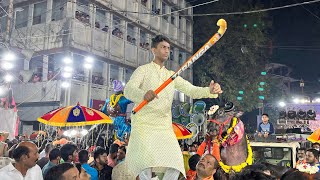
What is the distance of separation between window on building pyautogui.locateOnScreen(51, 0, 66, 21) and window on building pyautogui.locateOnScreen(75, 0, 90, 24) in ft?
2.75

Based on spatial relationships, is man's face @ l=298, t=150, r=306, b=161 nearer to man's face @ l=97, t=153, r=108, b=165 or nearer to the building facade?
man's face @ l=97, t=153, r=108, b=165

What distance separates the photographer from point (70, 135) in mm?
12578

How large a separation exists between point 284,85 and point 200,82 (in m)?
15.0

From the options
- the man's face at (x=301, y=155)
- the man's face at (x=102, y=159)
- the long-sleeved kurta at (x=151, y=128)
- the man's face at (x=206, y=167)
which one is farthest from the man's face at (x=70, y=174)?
the man's face at (x=301, y=155)

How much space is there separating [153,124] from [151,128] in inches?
2.1

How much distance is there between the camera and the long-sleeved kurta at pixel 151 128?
3.51 meters

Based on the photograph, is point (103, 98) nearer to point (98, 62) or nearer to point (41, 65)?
point (98, 62)

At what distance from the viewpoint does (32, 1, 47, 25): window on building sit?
19688 millimetres

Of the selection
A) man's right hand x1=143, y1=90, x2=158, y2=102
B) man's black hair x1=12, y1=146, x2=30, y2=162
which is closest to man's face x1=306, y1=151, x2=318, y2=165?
man's right hand x1=143, y1=90, x2=158, y2=102

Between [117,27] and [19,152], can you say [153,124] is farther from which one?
[117,27]

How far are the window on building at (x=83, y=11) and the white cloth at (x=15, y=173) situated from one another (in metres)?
15.3

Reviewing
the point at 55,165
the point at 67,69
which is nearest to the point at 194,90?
the point at 55,165

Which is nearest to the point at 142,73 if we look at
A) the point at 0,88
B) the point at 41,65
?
the point at 0,88

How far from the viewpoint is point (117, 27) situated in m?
22.7
